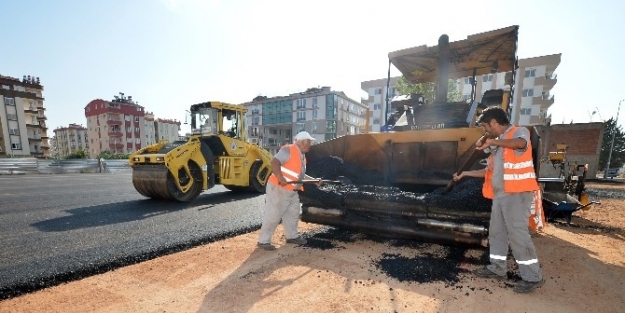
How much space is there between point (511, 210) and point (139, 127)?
59.1 metres

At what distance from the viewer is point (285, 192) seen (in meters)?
3.65

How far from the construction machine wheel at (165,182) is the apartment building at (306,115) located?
3257cm

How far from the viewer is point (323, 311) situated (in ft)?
6.76

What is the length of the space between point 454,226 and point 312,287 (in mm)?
1512

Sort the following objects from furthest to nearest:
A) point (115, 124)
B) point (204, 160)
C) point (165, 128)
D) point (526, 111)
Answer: point (165, 128), point (115, 124), point (526, 111), point (204, 160)

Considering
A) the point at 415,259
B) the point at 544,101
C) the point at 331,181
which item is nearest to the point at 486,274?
the point at 415,259

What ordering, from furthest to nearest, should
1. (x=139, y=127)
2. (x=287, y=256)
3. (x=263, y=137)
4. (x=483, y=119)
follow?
(x=139, y=127), (x=263, y=137), (x=287, y=256), (x=483, y=119)

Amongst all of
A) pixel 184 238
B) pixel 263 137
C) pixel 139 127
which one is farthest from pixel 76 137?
pixel 184 238

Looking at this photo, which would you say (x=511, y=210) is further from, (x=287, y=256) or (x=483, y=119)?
(x=287, y=256)

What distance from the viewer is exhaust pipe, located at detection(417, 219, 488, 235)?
105 inches

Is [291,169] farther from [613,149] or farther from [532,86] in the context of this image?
[532,86]

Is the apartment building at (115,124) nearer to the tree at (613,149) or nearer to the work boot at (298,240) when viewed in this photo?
the work boot at (298,240)

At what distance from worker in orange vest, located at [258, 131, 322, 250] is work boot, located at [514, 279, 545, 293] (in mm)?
2247

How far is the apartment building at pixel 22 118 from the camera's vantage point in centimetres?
3588
